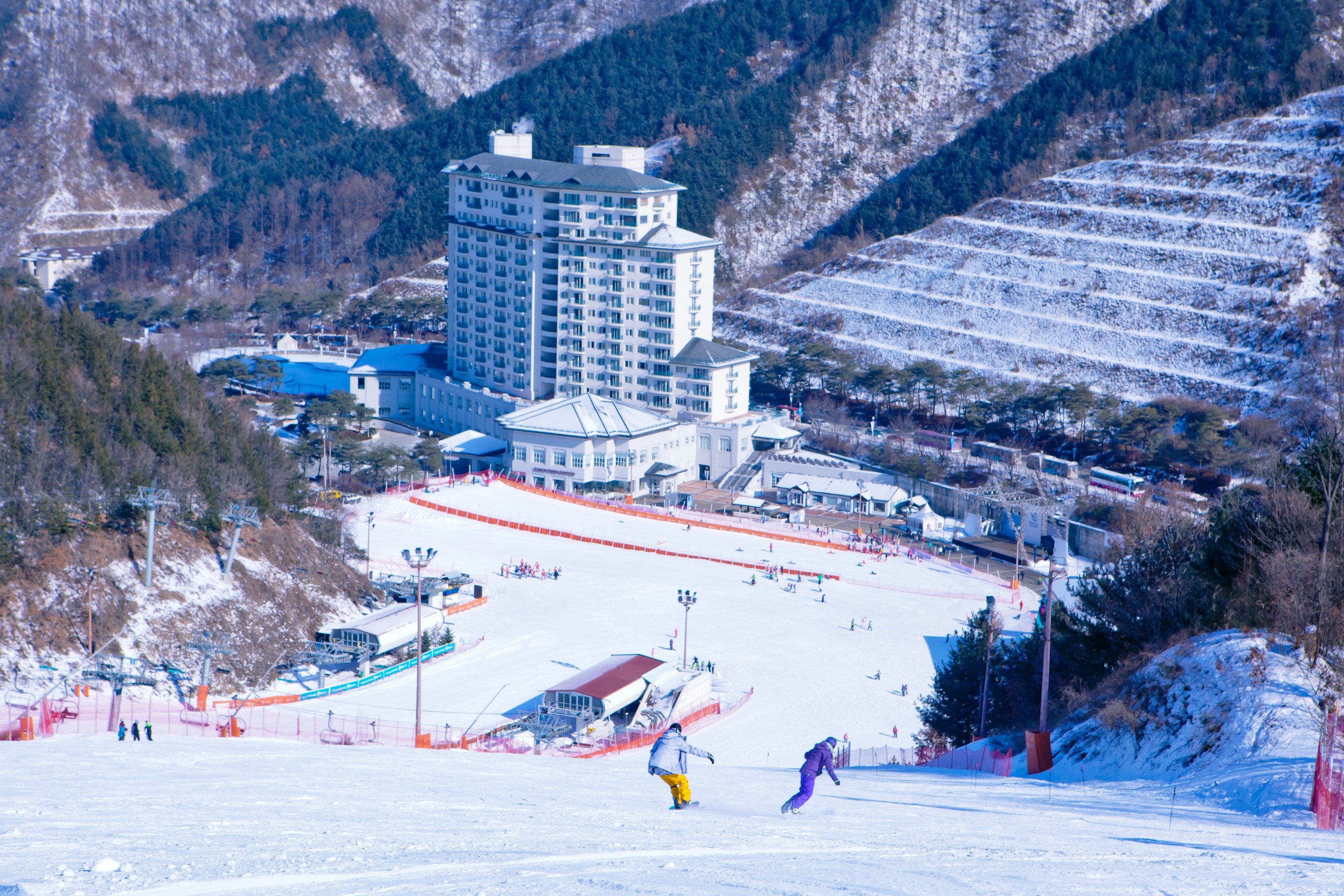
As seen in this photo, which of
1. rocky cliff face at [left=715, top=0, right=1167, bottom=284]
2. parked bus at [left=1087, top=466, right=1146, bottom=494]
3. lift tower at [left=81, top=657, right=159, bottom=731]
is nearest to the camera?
lift tower at [left=81, top=657, right=159, bottom=731]

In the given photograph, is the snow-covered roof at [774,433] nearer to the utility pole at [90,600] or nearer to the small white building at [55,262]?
the utility pole at [90,600]

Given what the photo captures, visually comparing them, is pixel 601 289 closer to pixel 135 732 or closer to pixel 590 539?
pixel 590 539

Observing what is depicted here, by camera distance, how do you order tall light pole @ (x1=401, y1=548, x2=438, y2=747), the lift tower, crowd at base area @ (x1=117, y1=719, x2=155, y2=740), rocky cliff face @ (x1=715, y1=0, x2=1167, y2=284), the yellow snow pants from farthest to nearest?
rocky cliff face @ (x1=715, y1=0, x2=1167, y2=284), the lift tower, tall light pole @ (x1=401, y1=548, x2=438, y2=747), crowd at base area @ (x1=117, y1=719, x2=155, y2=740), the yellow snow pants

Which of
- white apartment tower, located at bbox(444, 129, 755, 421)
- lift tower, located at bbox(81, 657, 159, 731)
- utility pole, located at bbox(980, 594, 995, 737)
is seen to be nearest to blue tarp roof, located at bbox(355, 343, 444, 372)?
white apartment tower, located at bbox(444, 129, 755, 421)

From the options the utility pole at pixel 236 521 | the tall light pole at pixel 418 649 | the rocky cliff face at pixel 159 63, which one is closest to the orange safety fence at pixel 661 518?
the tall light pole at pixel 418 649

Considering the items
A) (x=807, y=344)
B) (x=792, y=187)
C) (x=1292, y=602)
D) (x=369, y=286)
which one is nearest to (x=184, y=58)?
(x=369, y=286)

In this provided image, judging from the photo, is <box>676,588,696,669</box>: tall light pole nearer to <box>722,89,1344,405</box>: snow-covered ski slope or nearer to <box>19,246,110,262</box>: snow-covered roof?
<box>722,89,1344,405</box>: snow-covered ski slope

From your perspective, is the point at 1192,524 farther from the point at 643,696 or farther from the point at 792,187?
the point at 792,187
